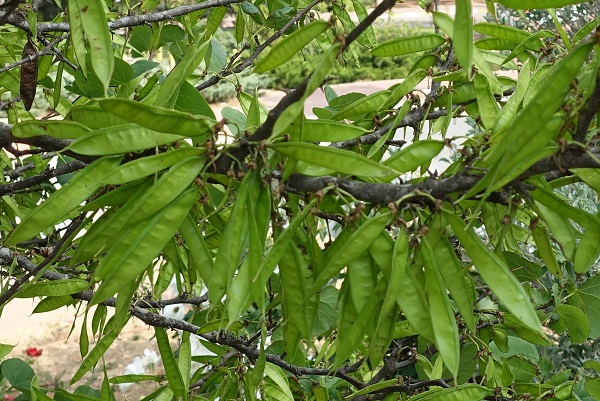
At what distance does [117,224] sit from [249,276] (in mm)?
176

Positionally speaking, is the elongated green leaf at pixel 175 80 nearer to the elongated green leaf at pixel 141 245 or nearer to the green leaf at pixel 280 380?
the elongated green leaf at pixel 141 245

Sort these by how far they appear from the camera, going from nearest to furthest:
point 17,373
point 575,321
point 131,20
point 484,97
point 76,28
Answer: point 76,28, point 484,97, point 575,321, point 131,20, point 17,373

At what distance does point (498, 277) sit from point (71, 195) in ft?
1.70

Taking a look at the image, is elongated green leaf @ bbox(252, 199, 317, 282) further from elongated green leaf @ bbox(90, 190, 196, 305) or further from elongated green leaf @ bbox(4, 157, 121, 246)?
elongated green leaf @ bbox(4, 157, 121, 246)

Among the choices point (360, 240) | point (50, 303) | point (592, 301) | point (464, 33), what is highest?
point (464, 33)

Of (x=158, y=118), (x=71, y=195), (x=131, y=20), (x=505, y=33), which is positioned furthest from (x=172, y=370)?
(x=505, y=33)

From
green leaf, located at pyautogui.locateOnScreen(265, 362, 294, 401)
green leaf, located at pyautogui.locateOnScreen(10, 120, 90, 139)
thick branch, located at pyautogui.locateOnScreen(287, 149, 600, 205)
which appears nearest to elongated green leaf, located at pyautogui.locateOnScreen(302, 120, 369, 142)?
thick branch, located at pyautogui.locateOnScreen(287, 149, 600, 205)

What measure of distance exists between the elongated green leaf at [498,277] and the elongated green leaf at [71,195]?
1.36ft

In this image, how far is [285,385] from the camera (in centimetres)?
153

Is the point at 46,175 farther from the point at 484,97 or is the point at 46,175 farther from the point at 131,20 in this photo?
the point at 484,97

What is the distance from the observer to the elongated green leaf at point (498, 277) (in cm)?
81

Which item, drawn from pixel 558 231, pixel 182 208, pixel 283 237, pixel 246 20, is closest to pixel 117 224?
pixel 182 208

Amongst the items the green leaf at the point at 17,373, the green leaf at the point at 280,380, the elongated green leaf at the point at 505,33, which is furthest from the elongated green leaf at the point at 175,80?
the green leaf at the point at 17,373

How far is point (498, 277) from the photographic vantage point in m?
0.82
